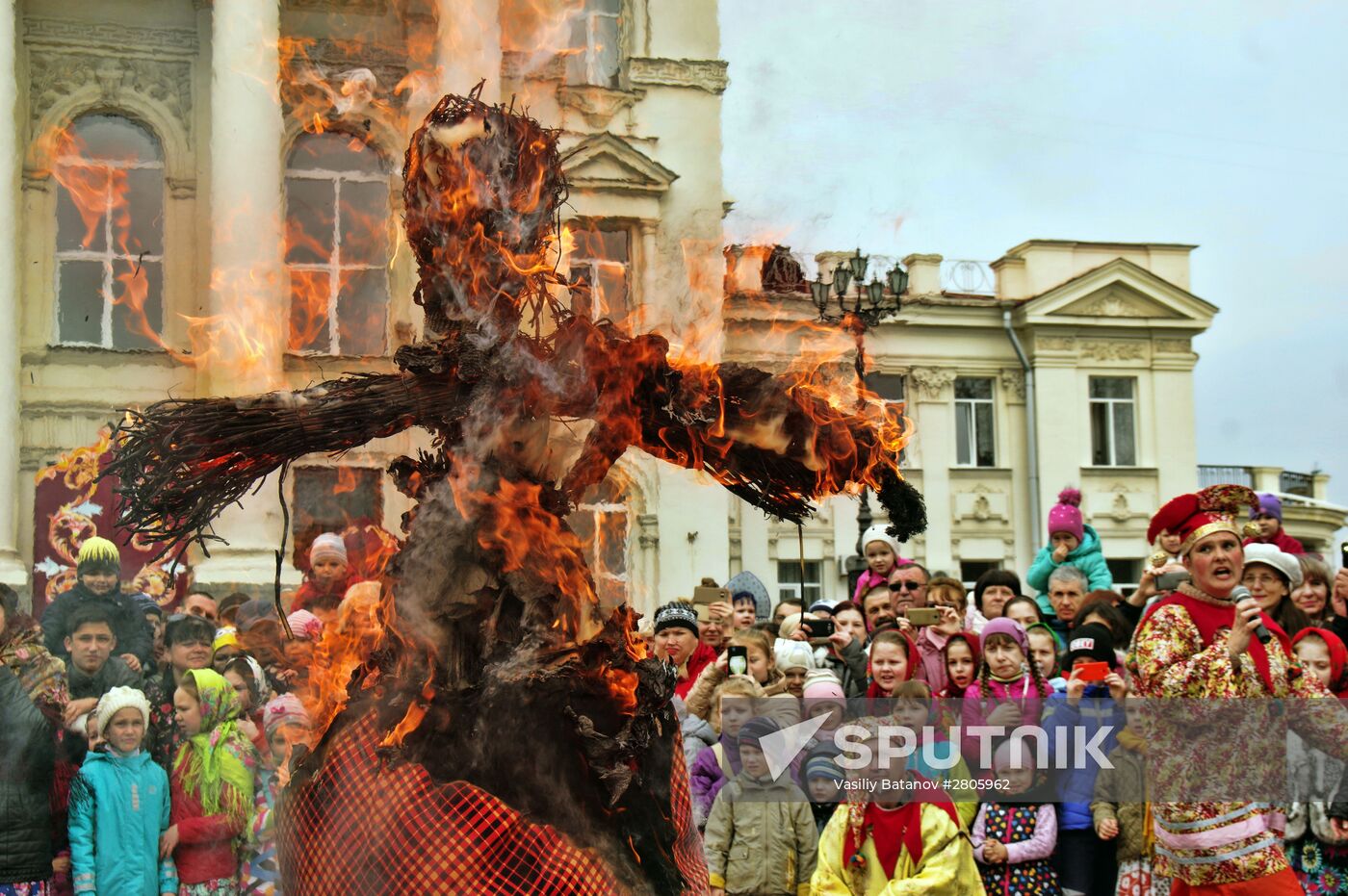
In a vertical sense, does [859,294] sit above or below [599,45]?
below

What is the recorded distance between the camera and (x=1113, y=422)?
3206 cm

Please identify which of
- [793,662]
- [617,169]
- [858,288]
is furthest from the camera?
[617,169]

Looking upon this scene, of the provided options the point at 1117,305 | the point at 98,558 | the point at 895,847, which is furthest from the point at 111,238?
the point at 1117,305

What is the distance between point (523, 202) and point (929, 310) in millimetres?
27222

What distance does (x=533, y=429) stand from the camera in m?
3.55

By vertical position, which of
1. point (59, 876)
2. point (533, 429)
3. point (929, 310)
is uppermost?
point (929, 310)

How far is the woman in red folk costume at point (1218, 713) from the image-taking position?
5.43 metres

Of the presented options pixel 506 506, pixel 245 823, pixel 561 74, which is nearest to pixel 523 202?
pixel 506 506

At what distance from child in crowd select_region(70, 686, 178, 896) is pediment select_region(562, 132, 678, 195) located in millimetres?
15427

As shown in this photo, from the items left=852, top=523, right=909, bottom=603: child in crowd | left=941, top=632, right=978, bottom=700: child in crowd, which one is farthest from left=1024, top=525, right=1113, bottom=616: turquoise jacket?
left=941, top=632, right=978, bottom=700: child in crowd

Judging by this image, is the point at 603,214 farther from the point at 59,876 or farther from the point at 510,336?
the point at 510,336

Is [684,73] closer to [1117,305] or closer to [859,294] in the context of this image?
[859,294]

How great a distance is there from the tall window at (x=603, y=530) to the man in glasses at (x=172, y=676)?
215cm

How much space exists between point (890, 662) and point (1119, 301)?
26.1 m
